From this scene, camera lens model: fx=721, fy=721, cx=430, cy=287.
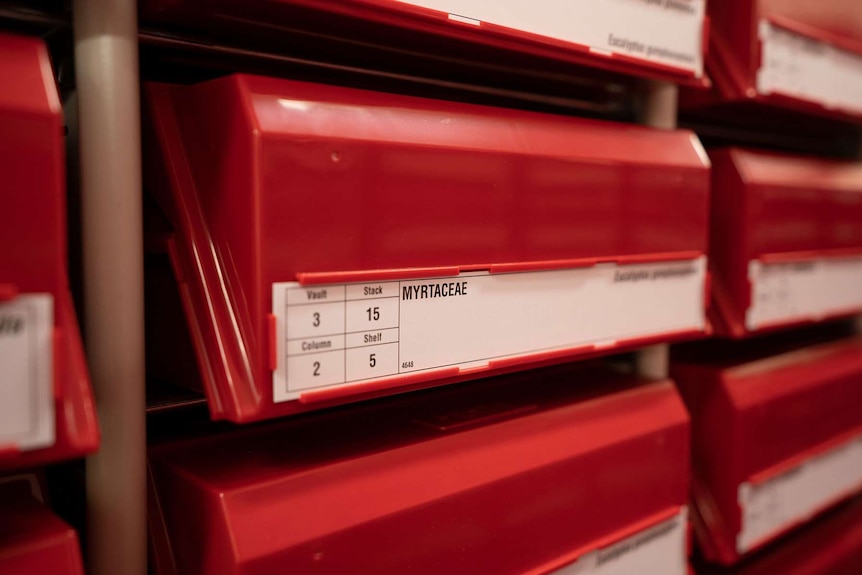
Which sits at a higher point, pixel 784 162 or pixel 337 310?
pixel 784 162

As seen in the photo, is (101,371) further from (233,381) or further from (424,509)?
(424,509)

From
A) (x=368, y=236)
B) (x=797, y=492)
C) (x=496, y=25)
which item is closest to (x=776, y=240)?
(x=797, y=492)

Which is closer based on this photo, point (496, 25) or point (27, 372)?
point (27, 372)

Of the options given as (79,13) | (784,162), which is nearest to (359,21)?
(79,13)

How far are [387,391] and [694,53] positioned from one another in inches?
22.0

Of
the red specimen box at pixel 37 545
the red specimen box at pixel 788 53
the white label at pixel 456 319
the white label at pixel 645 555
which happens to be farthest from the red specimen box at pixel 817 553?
the red specimen box at pixel 37 545

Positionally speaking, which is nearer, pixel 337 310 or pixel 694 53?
pixel 337 310

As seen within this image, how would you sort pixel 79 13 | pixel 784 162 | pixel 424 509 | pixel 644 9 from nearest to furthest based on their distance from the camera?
1. pixel 79 13
2. pixel 424 509
3. pixel 644 9
4. pixel 784 162

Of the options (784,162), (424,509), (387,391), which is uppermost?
(784,162)

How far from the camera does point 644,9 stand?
76 centimetres

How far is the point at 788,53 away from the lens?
962mm

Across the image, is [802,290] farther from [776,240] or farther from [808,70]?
[808,70]

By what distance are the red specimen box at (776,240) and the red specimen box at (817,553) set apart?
414mm

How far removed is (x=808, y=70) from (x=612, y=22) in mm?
440
